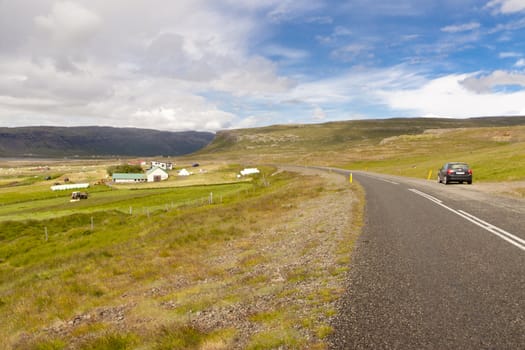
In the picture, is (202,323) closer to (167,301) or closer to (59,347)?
(167,301)

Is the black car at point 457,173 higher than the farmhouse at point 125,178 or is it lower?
higher

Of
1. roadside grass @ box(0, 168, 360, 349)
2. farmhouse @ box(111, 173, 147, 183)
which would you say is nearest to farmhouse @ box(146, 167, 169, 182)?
farmhouse @ box(111, 173, 147, 183)

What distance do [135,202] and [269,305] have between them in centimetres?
5296

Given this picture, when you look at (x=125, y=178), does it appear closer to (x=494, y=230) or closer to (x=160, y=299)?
(x=160, y=299)

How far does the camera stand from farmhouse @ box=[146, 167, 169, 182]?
387 ft

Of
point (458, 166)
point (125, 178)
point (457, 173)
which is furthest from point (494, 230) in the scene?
point (125, 178)

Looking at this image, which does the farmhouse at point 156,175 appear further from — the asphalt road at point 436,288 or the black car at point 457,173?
the asphalt road at point 436,288

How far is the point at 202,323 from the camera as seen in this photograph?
6.79 m

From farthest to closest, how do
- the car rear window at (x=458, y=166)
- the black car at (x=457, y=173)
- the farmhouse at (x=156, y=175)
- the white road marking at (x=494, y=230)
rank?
the farmhouse at (x=156, y=175)
the car rear window at (x=458, y=166)
the black car at (x=457, y=173)
the white road marking at (x=494, y=230)

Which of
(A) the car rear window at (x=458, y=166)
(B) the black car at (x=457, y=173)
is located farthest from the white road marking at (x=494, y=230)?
(A) the car rear window at (x=458, y=166)

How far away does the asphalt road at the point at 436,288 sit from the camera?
5.35 meters

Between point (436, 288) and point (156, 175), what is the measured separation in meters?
119

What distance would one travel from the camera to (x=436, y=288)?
7.21 metres

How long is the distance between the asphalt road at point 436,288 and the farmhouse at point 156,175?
111 metres
